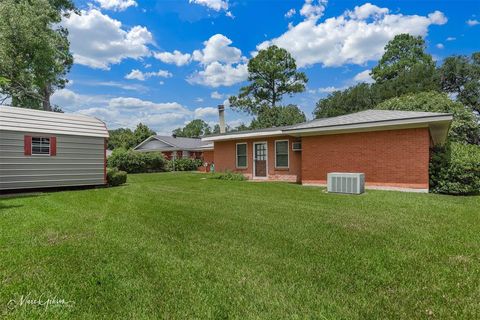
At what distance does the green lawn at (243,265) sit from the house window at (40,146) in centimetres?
531

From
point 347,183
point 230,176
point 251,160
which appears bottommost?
point 230,176

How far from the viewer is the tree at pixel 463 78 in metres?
29.2

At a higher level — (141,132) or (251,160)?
(141,132)

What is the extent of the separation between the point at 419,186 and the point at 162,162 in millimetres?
23094

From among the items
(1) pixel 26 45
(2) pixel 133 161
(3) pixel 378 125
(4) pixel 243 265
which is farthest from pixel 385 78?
(4) pixel 243 265

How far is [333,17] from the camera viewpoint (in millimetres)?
18922

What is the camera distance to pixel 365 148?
1143cm

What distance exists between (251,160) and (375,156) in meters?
7.35

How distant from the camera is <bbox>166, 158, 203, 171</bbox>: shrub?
28.9 meters

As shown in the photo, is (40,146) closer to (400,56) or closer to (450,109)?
(450,109)

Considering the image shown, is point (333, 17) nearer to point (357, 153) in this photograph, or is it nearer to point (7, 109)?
point (357, 153)

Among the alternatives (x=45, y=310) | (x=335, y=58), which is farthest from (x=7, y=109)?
(x=335, y=58)

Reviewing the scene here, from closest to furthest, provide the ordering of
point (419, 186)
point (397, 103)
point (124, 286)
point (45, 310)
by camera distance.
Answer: point (45, 310) → point (124, 286) → point (419, 186) → point (397, 103)

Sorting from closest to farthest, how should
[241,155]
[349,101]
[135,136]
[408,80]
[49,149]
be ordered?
1. [49,149]
2. [241,155]
3. [408,80]
4. [349,101]
5. [135,136]
